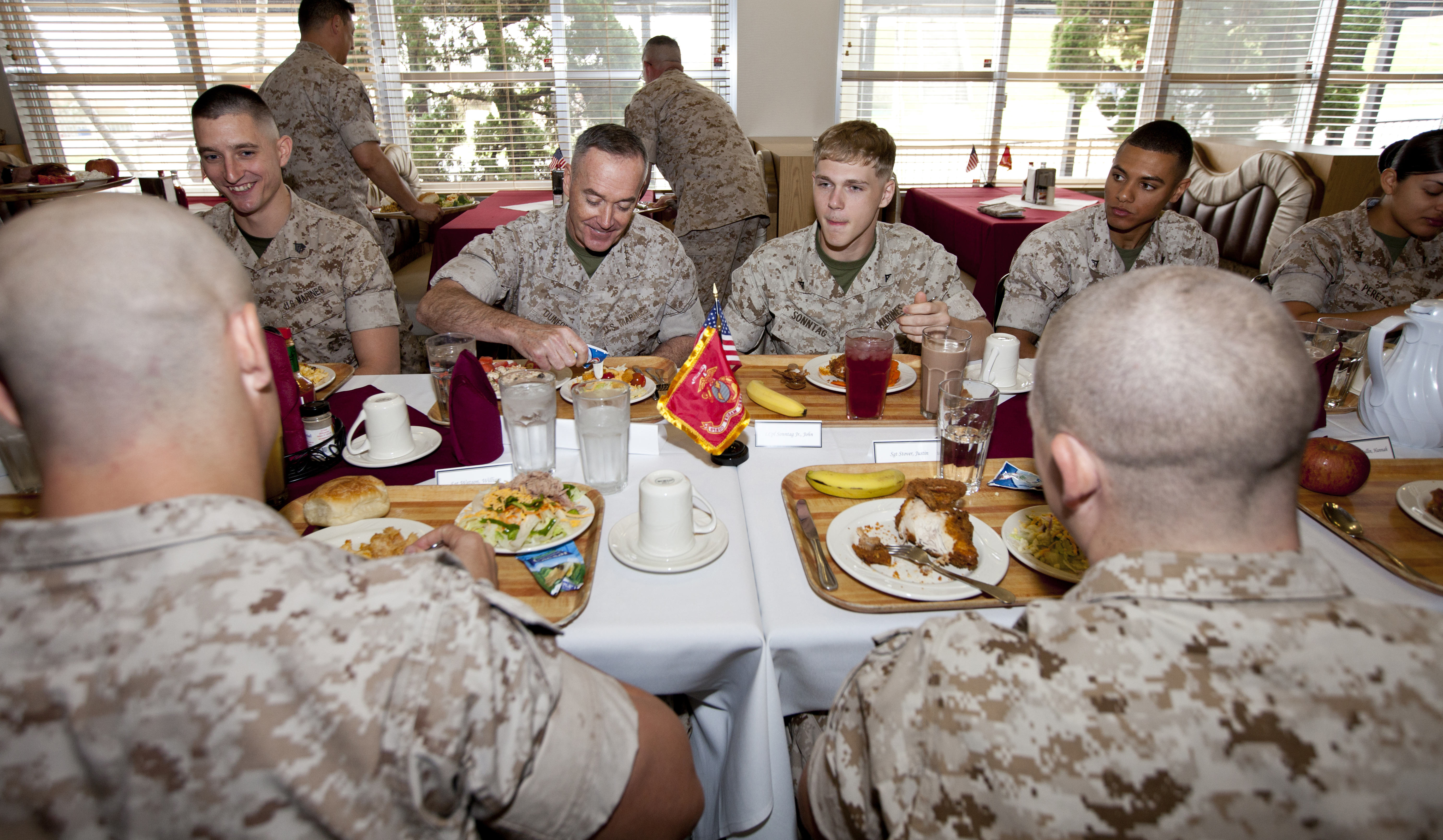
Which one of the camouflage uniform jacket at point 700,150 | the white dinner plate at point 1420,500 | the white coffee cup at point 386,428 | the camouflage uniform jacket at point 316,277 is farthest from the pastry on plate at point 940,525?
the camouflage uniform jacket at point 700,150

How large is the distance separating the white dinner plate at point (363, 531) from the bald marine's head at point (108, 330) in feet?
1.89

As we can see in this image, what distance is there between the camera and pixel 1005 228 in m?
4.45

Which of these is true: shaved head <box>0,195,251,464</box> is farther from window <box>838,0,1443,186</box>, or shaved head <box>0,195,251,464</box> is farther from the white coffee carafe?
window <box>838,0,1443,186</box>

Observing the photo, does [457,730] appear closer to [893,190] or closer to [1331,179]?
[893,190]

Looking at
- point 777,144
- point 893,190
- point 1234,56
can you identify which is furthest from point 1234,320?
point 1234,56

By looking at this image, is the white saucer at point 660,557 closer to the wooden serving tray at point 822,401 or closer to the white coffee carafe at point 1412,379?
the wooden serving tray at point 822,401

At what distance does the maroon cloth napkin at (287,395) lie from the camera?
144 centimetres

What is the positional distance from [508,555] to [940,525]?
759 millimetres

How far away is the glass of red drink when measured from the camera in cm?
174

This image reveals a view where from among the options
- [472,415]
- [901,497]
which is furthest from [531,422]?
[901,497]

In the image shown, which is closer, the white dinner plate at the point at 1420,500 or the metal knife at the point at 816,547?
the metal knife at the point at 816,547

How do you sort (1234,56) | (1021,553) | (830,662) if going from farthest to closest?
(1234,56)
(1021,553)
(830,662)

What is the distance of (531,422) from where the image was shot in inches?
60.1

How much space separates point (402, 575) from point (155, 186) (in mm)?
4507
